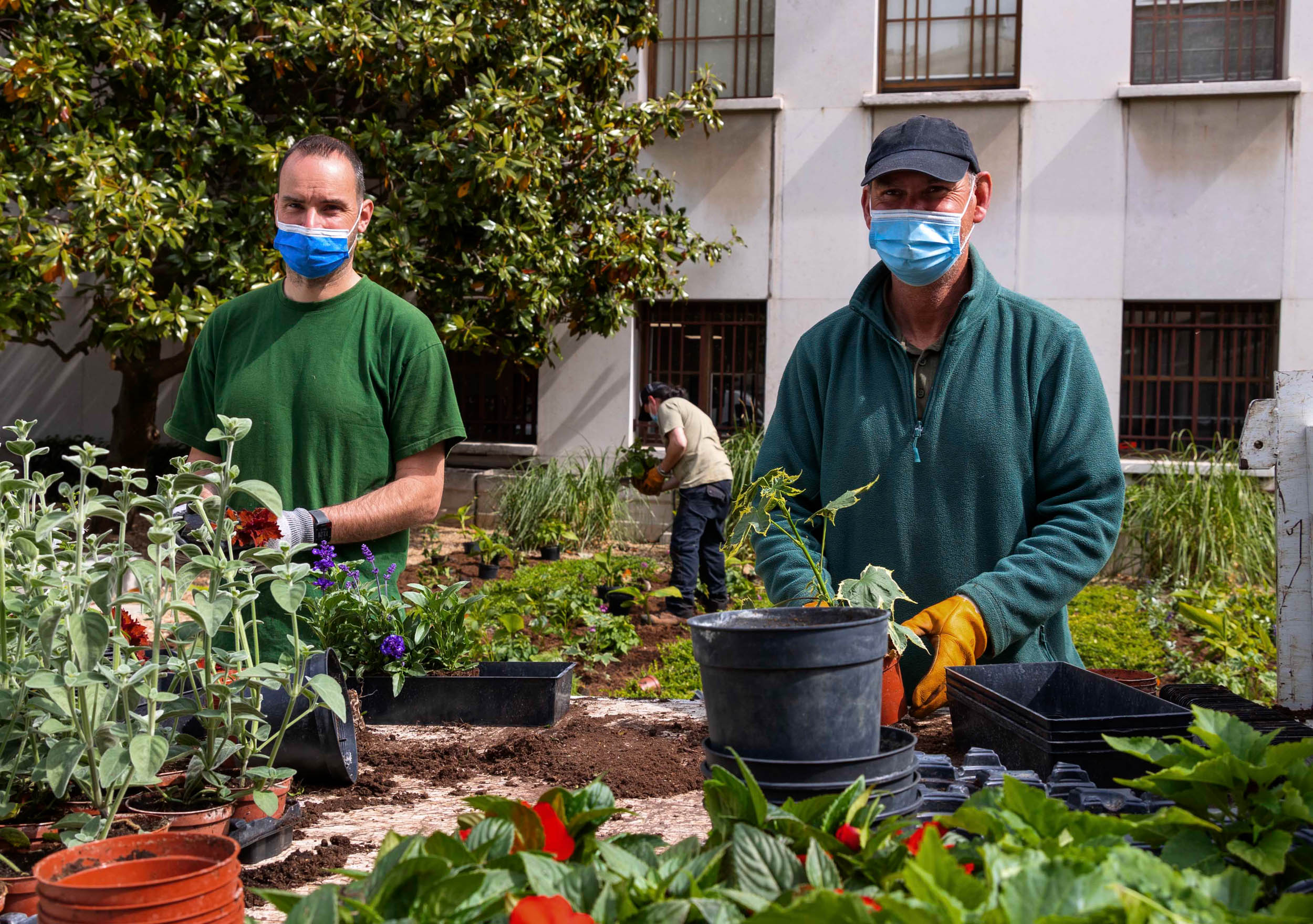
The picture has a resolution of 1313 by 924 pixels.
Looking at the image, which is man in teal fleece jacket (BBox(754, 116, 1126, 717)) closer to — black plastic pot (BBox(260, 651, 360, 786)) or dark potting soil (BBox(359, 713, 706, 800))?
dark potting soil (BBox(359, 713, 706, 800))

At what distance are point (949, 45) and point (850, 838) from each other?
1066 cm

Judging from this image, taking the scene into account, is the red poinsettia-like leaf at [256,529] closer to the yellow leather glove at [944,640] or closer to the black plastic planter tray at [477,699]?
the black plastic planter tray at [477,699]

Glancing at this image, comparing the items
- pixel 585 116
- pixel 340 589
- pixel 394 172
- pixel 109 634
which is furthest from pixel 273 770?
pixel 585 116

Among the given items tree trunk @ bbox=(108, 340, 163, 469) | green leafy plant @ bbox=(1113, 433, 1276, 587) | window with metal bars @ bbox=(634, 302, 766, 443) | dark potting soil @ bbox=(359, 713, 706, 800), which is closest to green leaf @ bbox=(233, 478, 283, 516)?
dark potting soil @ bbox=(359, 713, 706, 800)

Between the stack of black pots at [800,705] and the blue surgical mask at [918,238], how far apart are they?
4.74 ft

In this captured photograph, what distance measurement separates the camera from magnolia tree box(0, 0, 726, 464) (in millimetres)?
6973

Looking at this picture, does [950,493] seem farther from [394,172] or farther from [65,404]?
[65,404]

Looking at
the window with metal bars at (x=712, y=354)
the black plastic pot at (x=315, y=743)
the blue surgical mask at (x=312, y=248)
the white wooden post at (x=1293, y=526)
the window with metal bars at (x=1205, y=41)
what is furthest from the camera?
the window with metal bars at (x=712, y=354)

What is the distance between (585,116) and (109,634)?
327 inches

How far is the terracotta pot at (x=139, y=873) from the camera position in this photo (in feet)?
3.47

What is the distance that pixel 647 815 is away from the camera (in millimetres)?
1653

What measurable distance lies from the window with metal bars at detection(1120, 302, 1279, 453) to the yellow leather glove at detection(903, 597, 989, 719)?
8.71 metres

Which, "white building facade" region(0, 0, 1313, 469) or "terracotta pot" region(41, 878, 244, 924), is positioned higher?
"white building facade" region(0, 0, 1313, 469)

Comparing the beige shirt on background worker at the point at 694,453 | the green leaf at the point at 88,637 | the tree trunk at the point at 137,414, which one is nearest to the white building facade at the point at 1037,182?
the beige shirt on background worker at the point at 694,453
